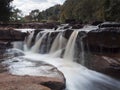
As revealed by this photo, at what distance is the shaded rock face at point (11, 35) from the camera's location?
80.2 feet

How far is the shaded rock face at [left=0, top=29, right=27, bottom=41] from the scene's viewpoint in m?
24.5

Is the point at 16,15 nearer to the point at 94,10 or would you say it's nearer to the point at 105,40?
the point at 94,10

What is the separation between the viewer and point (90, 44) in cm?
1881

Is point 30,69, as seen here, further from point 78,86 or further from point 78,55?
point 78,55

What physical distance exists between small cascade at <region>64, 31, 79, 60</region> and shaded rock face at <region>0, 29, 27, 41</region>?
6.14 meters

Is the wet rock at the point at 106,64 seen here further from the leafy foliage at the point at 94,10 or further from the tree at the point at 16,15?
the tree at the point at 16,15

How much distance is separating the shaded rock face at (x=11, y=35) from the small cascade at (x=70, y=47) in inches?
242

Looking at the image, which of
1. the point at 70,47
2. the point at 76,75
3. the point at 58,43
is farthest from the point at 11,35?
the point at 76,75

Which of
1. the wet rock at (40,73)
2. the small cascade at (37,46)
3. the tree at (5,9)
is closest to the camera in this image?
the wet rock at (40,73)

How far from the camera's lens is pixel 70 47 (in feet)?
63.6

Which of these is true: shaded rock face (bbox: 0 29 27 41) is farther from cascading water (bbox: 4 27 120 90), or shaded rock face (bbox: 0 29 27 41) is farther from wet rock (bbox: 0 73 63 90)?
wet rock (bbox: 0 73 63 90)

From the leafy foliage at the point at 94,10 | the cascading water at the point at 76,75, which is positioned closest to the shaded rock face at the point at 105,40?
the cascading water at the point at 76,75

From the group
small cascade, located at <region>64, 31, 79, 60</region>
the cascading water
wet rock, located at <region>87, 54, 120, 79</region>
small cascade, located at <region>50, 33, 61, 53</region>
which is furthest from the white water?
wet rock, located at <region>87, 54, 120, 79</region>

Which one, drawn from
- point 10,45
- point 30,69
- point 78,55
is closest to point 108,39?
point 78,55
